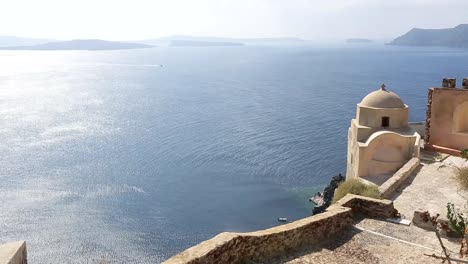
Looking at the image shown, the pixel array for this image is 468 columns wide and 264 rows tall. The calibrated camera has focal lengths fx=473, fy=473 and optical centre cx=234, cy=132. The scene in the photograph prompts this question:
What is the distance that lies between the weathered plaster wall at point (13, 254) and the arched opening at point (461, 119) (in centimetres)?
1984

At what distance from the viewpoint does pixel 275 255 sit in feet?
29.2

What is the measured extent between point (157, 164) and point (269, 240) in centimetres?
4154

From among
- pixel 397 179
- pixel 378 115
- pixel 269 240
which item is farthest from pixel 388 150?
pixel 269 240

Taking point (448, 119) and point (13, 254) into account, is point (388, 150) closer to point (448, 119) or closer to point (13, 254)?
point (448, 119)

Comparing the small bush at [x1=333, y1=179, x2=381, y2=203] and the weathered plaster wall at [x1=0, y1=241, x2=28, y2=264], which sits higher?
the weathered plaster wall at [x1=0, y1=241, x2=28, y2=264]

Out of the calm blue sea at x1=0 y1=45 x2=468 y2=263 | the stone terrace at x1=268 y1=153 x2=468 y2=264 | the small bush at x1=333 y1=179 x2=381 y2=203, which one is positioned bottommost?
the calm blue sea at x1=0 y1=45 x2=468 y2=263

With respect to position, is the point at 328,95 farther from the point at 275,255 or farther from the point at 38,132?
the point at 275,255

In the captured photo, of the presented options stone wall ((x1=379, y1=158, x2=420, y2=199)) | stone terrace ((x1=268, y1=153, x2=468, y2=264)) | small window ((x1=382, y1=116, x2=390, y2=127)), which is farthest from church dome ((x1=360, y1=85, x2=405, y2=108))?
stone terrace ((x1=268, y1=153, x2=468, y2=264))

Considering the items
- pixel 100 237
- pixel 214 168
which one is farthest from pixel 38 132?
pixel 100 237

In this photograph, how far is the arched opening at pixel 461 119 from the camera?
2177cm

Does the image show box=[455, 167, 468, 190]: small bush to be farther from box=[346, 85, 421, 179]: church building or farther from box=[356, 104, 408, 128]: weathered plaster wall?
box=[356, 104, 408, 128]: weathered plaster wall

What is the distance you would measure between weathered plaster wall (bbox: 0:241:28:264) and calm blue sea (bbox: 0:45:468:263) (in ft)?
79.5

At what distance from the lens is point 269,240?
877 centimetres

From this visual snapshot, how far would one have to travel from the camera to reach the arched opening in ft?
71.4
